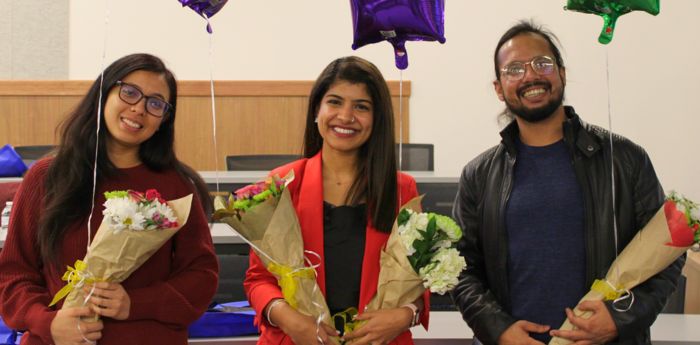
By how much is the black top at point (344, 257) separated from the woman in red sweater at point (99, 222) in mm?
267

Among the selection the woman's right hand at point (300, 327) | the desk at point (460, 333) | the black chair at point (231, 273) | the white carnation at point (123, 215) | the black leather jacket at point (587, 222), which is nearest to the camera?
the white carnation at point (123, 215)

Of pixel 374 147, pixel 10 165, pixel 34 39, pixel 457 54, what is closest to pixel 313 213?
pixel 374 147

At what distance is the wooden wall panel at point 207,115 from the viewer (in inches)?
237

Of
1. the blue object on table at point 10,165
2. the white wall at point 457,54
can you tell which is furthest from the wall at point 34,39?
the blue object on table at point 10,165

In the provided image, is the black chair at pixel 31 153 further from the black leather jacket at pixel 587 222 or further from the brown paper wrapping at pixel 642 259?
the brown paper wrapping at pixel 642 259

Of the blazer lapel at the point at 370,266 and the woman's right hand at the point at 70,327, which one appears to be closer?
the woman's right hand at the point at 70,327

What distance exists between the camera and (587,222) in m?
1.99

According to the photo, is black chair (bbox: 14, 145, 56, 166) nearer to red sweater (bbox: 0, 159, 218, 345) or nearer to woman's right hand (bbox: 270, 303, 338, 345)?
red sweater (bbox: 0, 159, 218, 345)

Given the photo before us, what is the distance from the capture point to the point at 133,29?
21.5 ft

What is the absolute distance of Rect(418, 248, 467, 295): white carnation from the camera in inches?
69.9

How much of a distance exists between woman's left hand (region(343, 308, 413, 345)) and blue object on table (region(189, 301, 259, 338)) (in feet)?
1.84

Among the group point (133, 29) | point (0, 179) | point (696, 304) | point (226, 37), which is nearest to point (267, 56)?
point (226, 37)

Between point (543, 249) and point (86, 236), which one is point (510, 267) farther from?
point (86, 236)

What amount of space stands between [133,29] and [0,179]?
273 cm
